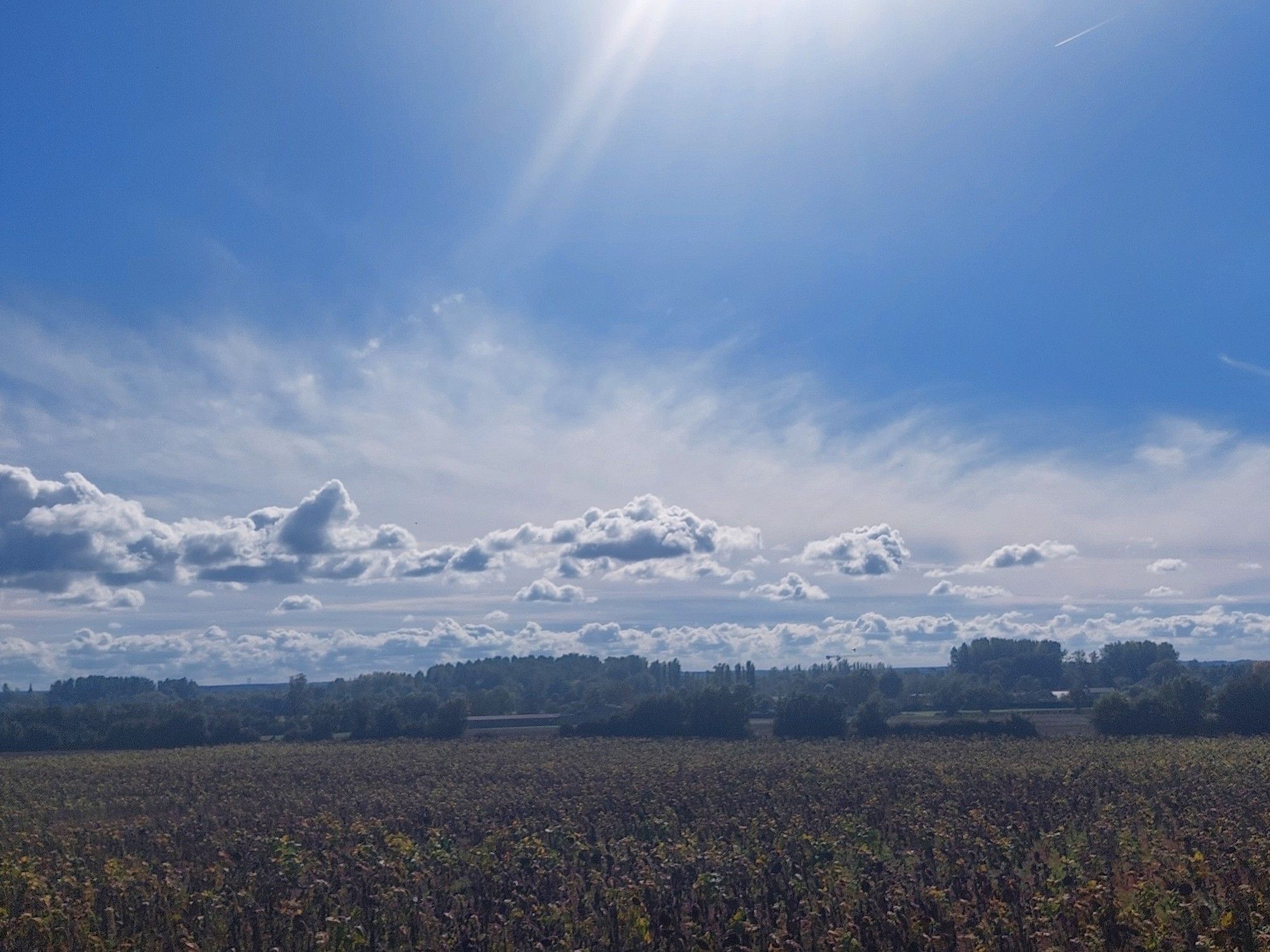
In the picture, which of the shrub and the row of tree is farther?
the shrub

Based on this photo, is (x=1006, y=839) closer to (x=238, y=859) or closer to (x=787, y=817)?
(x=787, y=817)

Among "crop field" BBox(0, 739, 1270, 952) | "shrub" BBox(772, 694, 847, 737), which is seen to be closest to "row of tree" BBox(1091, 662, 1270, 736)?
"shrub" BBox(772, 694, 847, 737)

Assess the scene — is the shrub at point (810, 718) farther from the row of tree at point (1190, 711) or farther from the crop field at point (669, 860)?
the crop field at point (669, 860)

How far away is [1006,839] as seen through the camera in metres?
26.9

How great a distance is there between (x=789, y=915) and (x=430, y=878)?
9.37 metres

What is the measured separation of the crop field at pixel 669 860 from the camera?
18.8 meters

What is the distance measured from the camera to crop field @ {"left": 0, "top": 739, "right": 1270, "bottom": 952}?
18.8 meters

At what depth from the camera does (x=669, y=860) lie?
2489 centimetres

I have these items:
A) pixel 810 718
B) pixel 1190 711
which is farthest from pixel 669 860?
pixel 1190 711

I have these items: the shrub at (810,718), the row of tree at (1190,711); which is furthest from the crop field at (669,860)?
the shrub at (810,718)

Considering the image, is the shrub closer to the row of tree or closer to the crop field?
the row of tree

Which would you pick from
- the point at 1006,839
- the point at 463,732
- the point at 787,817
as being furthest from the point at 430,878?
the point at 463,732

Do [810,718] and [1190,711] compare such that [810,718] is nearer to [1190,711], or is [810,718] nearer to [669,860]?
[1190,711]

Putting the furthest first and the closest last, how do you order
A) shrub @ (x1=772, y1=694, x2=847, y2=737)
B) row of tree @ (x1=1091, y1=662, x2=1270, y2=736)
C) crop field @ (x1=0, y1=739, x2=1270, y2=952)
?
shrub @ (x1=772, y1=694, x2=847, y2=737), row of tree @ (x1=1091, y1=662, x2=1270, y2=736), crop field @ (x1=0, y1=739, x2=1270, y2=952)
